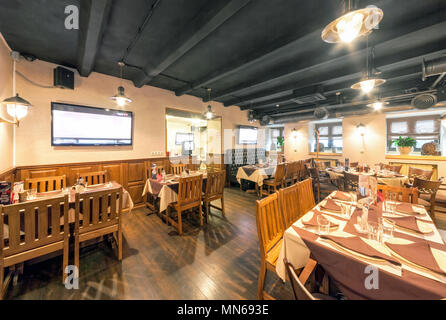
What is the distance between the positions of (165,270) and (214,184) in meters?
1.59

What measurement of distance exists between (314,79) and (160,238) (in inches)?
167

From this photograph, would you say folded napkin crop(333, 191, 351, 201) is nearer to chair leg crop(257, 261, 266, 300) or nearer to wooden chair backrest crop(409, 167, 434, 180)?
chair leg crop(257, 261, 266, 300)

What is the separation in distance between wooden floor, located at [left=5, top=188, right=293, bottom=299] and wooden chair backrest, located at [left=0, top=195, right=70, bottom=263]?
472 millimetres

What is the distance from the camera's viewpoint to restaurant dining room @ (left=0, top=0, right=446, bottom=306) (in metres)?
1.22

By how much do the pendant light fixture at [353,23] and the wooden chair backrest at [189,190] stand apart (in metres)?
2.32

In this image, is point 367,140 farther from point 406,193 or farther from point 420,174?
point 406,193

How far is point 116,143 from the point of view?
143 inches

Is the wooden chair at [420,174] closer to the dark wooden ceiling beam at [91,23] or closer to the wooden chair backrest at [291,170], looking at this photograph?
the wooden chair backrest at [291,170]

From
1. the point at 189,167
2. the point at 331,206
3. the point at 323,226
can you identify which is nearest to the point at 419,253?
the point at 323,226

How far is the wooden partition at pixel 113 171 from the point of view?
108 inches

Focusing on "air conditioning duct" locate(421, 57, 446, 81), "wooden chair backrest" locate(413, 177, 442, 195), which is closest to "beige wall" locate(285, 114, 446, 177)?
"wooden chair backrest" locate(413, 177, 442, 195)

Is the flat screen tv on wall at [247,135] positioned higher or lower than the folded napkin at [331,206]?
higher

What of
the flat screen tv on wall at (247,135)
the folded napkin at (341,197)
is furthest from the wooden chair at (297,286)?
Result: the flat screen tv on wall at (247,135)

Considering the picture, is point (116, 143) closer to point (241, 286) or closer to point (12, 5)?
point (12, 5)
